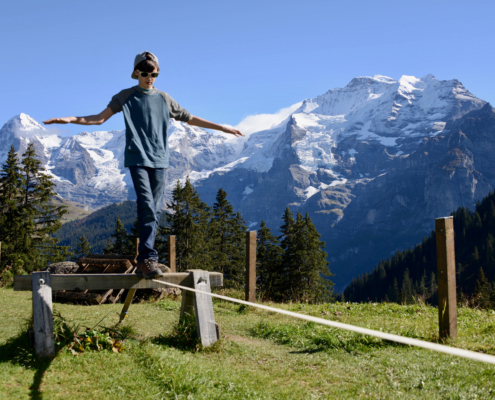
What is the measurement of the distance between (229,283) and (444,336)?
36.2 meters

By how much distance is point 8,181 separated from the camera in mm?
30141

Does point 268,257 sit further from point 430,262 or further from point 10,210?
point 430,262

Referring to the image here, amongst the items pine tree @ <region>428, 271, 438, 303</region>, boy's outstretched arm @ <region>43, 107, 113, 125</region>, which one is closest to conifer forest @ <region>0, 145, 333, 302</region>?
boy's outstretched arm @ <region>43, 107, 113, 125</region>

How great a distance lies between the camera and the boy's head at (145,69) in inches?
204

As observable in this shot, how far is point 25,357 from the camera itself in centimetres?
455

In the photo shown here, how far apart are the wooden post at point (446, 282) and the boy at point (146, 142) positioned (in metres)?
4.56

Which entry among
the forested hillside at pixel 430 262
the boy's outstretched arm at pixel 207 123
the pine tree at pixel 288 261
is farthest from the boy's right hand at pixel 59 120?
the forested hillside at pixel 430 262

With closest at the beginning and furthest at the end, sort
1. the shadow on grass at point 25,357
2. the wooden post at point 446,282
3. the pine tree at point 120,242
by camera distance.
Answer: the shadow on grass at point 25,357, the wooden post at point 446,282, the pine tree at point 120,242

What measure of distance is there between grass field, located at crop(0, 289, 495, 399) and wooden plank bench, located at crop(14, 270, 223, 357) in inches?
9.2

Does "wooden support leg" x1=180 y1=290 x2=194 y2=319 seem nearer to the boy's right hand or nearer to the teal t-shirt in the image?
the teal t-shirt

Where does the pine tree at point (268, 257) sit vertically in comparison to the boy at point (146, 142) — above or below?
below

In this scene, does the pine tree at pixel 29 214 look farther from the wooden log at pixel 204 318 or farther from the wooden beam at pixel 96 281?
the wooden log at pixel 204 318

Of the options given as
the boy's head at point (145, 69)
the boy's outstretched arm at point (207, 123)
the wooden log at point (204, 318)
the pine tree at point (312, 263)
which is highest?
the boy's head at point (145, 69)

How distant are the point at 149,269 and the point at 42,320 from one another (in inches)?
55.0
